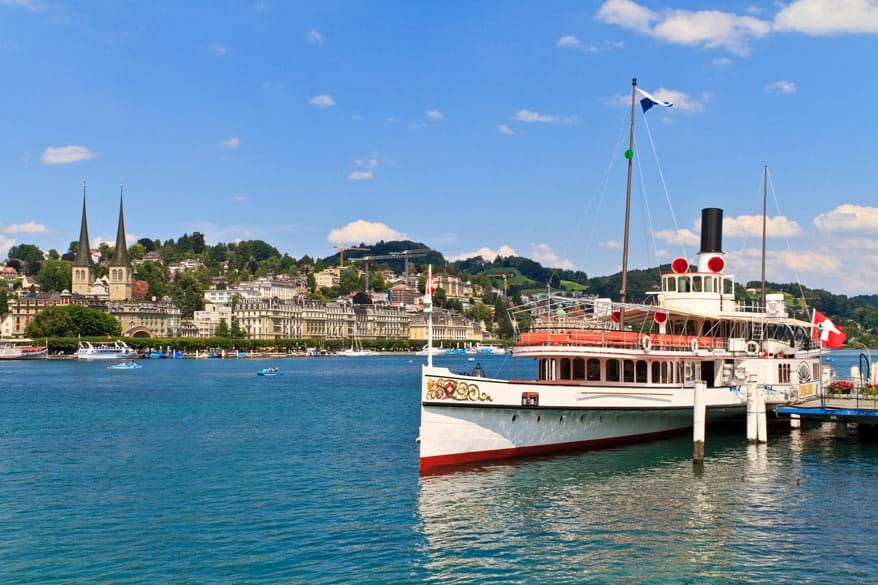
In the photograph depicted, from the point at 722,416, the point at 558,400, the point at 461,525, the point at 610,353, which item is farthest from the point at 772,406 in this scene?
the point at 461,525

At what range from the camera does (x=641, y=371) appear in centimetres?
3762

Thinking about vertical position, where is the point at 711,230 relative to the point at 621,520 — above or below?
above

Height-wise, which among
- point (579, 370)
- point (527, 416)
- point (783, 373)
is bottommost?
point (527, 416)

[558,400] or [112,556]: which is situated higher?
[558,400]

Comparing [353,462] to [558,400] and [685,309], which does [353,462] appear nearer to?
[558,400]

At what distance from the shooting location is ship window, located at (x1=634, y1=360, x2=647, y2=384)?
37513 mm

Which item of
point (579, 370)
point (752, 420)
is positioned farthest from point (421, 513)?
point (752, 420)

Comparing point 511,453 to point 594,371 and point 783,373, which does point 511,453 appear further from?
point 783,373

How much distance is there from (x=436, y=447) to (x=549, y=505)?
583 centimetres

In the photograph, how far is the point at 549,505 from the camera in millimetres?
26859

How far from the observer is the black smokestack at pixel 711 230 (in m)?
43.2

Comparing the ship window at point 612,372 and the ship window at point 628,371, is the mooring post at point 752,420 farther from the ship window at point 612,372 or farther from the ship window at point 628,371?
the ship window at point 612,372

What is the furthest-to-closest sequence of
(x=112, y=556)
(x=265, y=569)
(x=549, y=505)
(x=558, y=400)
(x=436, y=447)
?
(x=558, y=400) < (x=436, y=447) < (x=549, y=505) < (x=112, y=556) < (x=265, y=569)

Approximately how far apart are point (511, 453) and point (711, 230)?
680 inches
